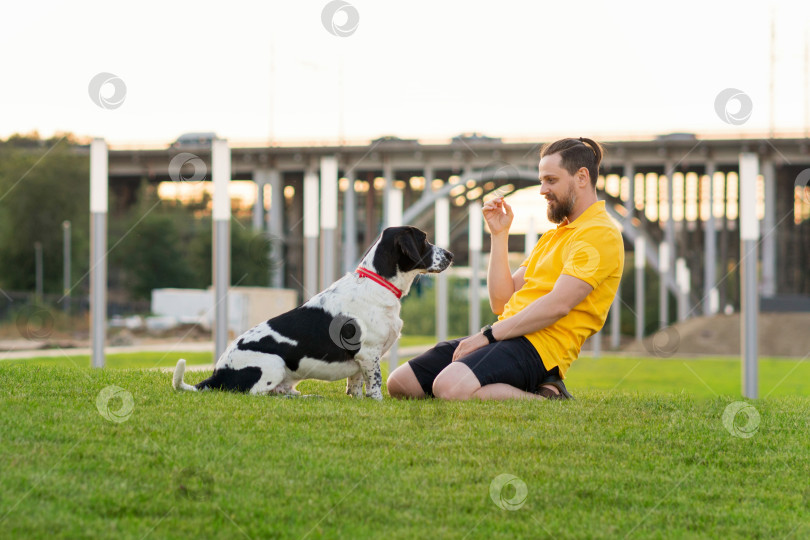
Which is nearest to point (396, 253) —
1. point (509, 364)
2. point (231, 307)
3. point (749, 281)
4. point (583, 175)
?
point (509, 364)

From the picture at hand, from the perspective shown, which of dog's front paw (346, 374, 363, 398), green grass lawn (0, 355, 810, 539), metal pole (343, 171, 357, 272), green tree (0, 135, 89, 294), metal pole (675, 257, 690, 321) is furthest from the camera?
metal pole (343, 171, 357, 272)

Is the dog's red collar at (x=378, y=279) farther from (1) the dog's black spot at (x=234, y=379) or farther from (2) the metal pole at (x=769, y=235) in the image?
(2) the metal pole at (x=769, y=235)

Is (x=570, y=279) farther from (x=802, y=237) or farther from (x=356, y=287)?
(x=802, y=237)

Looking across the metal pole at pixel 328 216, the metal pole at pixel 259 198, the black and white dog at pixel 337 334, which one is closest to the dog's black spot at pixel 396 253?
the black and white dog at pixel 337 334

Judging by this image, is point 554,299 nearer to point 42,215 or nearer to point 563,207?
point 563,207

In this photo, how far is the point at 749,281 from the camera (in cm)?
1141

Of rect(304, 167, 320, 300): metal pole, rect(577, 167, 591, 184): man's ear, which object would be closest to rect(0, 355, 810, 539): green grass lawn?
rect(577, 167, 591, 184): man's ear

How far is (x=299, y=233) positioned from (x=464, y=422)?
63030 millimetres

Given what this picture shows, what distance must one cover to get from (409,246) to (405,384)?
3.33 ft

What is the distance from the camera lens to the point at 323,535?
354cm

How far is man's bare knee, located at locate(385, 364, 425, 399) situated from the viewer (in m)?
6.60

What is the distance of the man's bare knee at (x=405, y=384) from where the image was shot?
6598mm

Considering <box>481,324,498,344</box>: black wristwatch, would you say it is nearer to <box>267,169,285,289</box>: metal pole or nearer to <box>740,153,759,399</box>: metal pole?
<box>740,153,759,399</box>: metal pole

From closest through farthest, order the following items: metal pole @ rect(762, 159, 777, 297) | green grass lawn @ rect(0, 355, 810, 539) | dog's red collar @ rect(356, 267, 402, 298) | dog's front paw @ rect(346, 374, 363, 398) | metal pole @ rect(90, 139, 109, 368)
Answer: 1. green grass lawn @ rect(0, 355, 810, 539)
2. dog's red collar @ rect(356, 267, 402, 298)
3. dog's front paw @ rect(346, 374, 363, 398)
4. metal pole @ rect(90, 139, 109, 368)
5. metal pole @ rect(762, 159, 777, 297)
